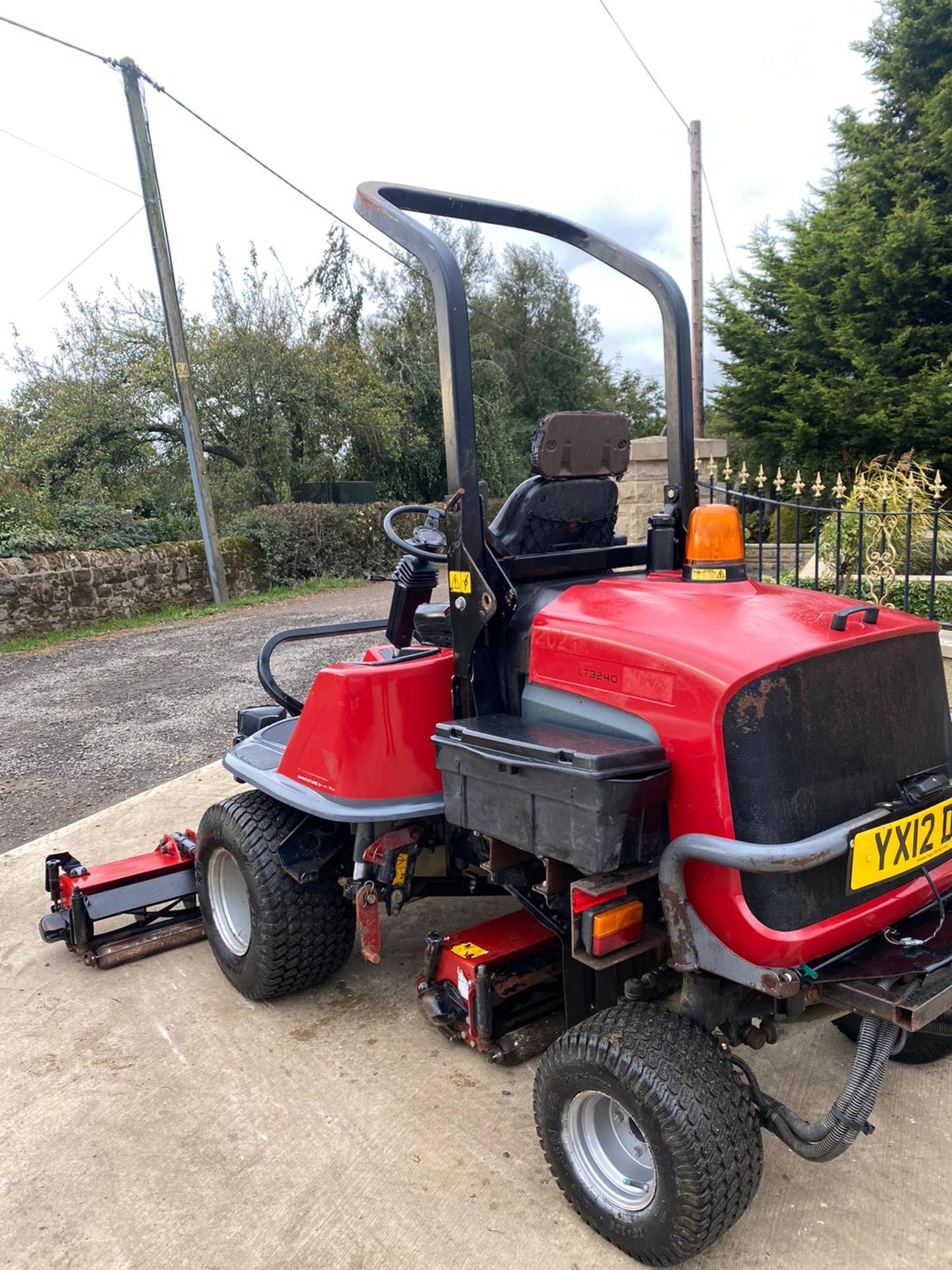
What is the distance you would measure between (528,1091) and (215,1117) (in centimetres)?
90

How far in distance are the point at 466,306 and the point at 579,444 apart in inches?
21.6

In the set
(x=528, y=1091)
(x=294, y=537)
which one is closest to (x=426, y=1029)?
(x=528, y=1091)

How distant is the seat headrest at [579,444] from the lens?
2713mm

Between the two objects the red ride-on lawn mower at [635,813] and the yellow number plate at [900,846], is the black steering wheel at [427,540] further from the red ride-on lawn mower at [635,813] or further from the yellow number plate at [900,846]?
the yellow number plate at [900,846]

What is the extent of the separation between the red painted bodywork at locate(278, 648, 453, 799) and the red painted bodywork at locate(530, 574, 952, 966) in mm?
476

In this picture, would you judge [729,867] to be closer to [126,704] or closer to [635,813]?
[635,813]

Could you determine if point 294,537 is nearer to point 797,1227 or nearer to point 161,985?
point 161,985

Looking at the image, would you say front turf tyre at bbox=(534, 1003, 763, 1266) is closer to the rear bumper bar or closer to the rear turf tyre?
the rear bumper bar

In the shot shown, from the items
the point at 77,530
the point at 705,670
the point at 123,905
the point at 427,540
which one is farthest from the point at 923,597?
the point at 77,530

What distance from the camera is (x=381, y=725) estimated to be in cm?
283

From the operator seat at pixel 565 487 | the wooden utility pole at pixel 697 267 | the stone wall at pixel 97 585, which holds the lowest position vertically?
the stone wall at pixel 97 585

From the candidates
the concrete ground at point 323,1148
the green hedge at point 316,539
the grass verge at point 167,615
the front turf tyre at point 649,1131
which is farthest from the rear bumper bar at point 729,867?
the green hedge at point 316,539

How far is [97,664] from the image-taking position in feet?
30.4

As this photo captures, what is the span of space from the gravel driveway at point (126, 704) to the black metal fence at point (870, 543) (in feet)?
12.5
